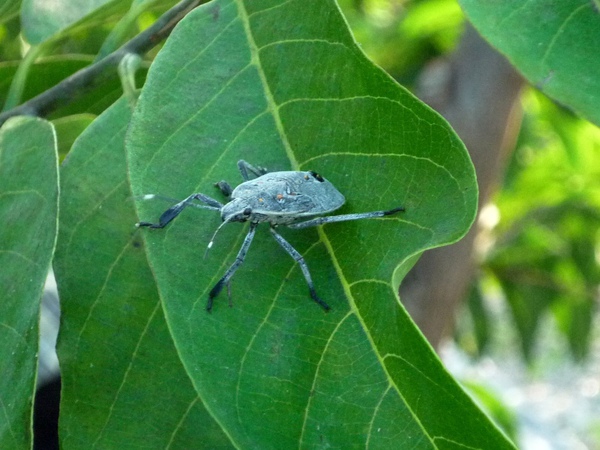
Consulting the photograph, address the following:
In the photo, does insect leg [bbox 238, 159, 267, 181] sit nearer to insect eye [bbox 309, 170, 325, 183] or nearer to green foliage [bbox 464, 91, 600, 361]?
insect eye [bbox 309, 170, 325, 183]

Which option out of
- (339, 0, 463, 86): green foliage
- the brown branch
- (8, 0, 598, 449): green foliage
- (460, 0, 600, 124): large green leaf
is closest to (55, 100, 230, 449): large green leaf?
(8, 0, 598, 449): green foliage

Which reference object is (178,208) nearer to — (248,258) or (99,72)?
(248,258)

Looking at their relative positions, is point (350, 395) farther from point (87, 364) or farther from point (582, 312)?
point (582, 312)

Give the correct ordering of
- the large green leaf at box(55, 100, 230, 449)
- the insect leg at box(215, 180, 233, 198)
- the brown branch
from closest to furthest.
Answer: the large green leaf at box(55, 100, 230, 449), the insect leg at box(215, 180, 233, 198), the brown branch

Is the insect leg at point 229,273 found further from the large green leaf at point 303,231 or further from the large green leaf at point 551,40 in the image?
the large green leaf at point 551,40

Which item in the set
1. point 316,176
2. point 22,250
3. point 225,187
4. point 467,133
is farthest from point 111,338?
point 467,133

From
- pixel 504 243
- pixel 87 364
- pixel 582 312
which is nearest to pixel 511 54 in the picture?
pixel 87 364
